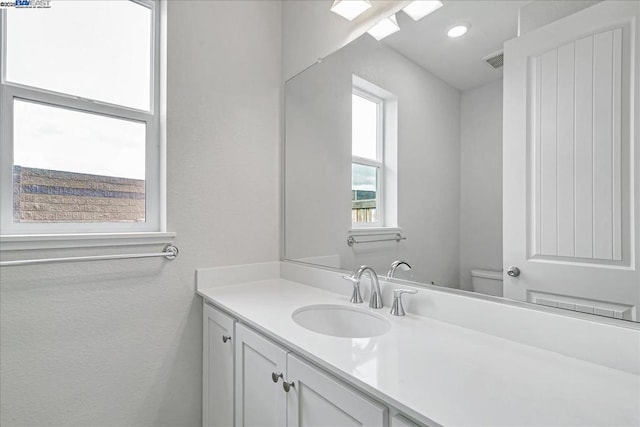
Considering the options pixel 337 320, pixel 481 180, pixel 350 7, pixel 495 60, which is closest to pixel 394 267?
pixel 337 320

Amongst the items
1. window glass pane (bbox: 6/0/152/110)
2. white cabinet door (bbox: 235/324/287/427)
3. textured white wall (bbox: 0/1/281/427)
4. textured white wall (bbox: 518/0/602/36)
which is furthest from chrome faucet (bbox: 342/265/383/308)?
window glass pane (bbox: 6/0/152/110)

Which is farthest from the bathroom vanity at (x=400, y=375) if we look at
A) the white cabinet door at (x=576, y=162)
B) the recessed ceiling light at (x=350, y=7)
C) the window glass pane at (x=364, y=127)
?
the recessed ceiling light at (x=350, y=7)

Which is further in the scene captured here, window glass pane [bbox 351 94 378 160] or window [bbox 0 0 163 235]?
window glass pane [bbox 351 94 378 160]

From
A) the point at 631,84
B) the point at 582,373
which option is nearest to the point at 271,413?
the point at 582,373

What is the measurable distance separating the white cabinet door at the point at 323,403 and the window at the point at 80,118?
1033mm

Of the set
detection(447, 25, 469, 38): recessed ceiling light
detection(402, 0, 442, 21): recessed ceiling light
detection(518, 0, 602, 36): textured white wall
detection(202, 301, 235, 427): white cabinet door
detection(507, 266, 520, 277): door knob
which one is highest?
detection(402, 0, 442, 21): recessed ceiling light

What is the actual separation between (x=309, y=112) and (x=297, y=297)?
104cm

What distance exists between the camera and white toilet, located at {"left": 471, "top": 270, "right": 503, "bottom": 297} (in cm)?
96

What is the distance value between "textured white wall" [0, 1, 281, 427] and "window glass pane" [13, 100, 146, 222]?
0.56 ft

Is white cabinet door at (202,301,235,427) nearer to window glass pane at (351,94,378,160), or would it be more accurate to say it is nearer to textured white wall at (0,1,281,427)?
textured white wall at (0,1,281,427)

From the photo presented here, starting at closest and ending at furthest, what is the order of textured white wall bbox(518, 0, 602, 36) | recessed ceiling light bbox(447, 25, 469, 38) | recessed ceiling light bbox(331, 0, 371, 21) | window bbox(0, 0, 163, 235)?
1. textured white wall bbox(518, 0, 602, 36)
2. recessed ceiling light bbox(447, 25, 469, 38)
3. window bbox(0, 0, 163, 235)
4. recessed ceiling light bbox(331, 0, 371, 21)

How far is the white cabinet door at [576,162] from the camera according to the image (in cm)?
74

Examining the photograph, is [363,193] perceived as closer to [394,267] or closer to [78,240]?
[394,267]

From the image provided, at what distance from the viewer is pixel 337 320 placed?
4.23ft
